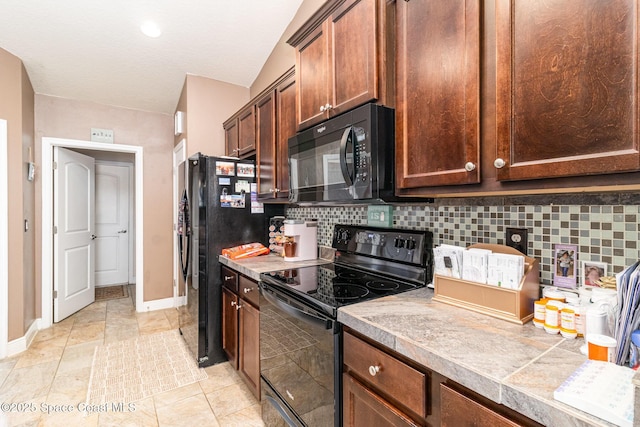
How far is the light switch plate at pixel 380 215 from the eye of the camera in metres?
1.79

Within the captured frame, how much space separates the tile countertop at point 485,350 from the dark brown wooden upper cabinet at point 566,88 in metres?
0.47

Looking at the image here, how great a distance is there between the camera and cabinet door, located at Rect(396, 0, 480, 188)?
40.8 inches

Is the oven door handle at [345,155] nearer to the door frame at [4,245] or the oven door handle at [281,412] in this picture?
the oven door handle at [281,412]

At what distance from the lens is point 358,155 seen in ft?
4.50

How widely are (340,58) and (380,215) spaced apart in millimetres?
855

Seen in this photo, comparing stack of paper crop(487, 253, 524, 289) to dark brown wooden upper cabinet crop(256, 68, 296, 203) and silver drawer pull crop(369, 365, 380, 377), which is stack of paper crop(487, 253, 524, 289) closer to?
silver drawer pull crop(369, 365, 380, 377)

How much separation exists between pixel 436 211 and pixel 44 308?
4051 mm

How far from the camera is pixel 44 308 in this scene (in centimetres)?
335

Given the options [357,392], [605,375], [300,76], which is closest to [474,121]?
[605,375]

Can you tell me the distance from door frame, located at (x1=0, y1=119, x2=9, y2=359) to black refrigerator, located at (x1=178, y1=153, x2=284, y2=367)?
155cm

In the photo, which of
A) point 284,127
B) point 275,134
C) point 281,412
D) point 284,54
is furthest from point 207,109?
point 281,412

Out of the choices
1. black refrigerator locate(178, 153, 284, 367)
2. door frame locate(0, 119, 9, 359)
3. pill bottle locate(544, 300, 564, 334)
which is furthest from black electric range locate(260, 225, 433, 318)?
door frame locate(0, 119, 9, 359)

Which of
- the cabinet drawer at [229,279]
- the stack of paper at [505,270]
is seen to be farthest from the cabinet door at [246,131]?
the stack of paper at [505,270]

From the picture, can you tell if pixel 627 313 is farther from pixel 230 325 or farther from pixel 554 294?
pixel 230 325
